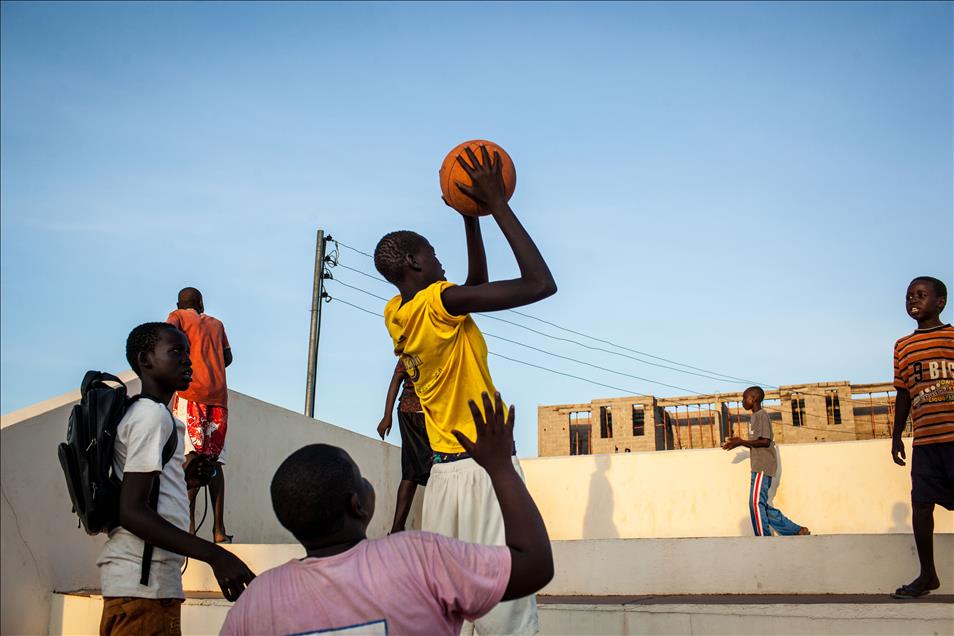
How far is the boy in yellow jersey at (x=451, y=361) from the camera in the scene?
3.19 metres

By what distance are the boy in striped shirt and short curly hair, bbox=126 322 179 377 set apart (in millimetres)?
4134

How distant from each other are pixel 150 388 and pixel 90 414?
264 mm

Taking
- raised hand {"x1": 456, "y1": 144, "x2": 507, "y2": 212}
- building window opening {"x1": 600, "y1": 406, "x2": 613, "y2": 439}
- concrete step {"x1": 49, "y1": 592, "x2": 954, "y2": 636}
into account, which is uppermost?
building window opening {"x1": 600, "y1": 406, "x2": 613, "y2": 439}

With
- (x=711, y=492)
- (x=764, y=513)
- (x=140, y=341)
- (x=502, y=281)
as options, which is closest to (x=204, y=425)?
(x=140, y=341)

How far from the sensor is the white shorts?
3.20 m

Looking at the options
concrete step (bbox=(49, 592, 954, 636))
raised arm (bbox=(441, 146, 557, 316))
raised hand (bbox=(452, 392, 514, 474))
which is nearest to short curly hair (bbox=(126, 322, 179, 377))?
raised arm (bbox=(441, 146, 557, 316))

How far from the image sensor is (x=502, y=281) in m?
2.95

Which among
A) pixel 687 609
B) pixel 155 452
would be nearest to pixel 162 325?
pixel 155 452

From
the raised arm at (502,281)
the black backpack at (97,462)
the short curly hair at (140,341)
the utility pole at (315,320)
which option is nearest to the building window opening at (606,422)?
the utility pole at (315,320)

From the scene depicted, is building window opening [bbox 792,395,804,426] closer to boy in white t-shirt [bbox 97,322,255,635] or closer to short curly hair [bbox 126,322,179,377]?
short curly hair [bbox 126,322,179,377]

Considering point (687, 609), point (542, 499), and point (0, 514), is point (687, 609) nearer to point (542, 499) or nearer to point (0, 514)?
point (0, 514)

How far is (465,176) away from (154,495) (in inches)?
65.1

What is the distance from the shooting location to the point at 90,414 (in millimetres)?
3213

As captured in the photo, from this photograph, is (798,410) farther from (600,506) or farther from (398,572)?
(398,572)
